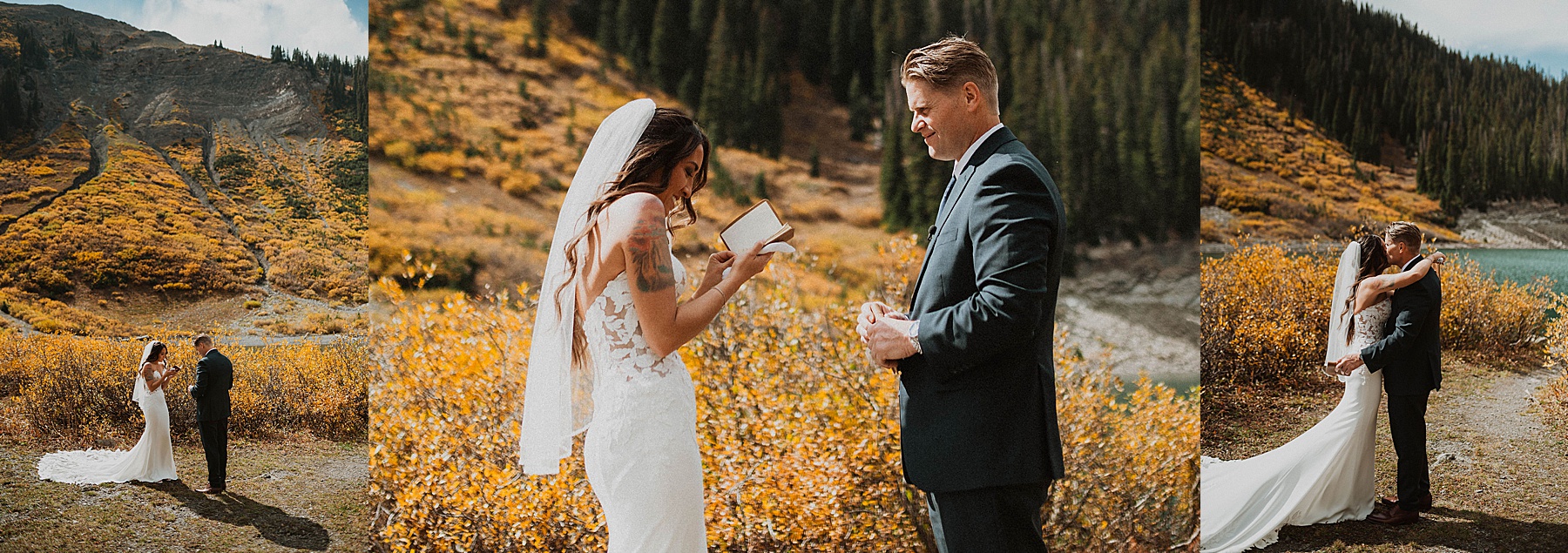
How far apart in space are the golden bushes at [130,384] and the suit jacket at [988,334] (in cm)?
259

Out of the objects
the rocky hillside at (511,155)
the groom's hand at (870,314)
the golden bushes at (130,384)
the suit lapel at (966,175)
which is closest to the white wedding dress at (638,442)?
the groom's hand at (870,314)

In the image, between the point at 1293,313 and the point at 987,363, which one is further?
the point at 1293,313

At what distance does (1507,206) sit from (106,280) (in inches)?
182

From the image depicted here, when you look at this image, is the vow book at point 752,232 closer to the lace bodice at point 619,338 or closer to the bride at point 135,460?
the lace bodice at point 619,338

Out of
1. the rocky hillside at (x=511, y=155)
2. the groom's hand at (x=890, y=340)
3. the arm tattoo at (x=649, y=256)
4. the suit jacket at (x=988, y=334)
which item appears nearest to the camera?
the suit jacket at (x=988, y=334)

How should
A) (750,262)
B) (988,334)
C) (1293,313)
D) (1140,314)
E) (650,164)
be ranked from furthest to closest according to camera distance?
1. (1140,314)
2. (1293,313)
3. (750,262)
4. (650,164)
5. (988,334)

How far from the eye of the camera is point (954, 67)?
1594 millimetres

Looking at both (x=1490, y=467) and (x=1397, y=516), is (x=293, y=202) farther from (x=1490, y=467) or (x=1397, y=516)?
(x=1490, y=467)

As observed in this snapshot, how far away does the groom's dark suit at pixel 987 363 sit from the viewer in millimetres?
1444

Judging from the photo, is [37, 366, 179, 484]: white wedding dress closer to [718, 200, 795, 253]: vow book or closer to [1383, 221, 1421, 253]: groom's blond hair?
[718, 200, 795, 253]: vow book

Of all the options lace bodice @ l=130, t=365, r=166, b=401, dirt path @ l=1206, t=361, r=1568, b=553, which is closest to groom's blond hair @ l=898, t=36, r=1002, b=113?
dirt path @ l=1206, t=361, r=1568, b=553

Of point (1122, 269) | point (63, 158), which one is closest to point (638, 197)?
point (1122, 269)

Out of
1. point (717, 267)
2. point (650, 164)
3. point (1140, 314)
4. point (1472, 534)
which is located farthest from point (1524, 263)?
point (650, 164)

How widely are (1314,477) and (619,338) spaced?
241 cm
